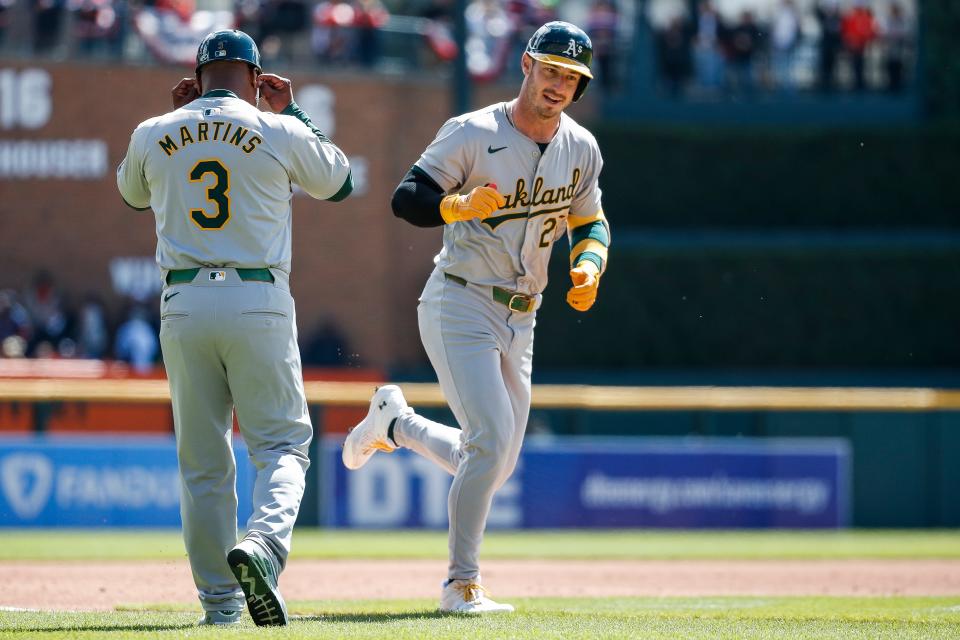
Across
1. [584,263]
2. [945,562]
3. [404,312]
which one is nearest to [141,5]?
[404,312]

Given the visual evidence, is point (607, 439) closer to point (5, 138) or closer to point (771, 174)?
point (771, 174)

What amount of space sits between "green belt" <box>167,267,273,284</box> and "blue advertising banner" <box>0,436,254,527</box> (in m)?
7.24

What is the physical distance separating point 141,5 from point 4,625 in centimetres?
1431

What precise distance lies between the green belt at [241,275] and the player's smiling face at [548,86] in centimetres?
133

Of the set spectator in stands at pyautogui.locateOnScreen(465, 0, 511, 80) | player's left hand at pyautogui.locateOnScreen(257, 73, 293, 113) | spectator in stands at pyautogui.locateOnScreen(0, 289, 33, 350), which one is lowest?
spectator in stands at pyautogui.locateOnScreen(0, 289, 33, 350)

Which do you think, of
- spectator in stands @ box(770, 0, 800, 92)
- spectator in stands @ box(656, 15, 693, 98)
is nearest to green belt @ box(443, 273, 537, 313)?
spectator in stands @ box(656, 15, 693, 98)

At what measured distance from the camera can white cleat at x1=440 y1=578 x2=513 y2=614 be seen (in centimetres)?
590

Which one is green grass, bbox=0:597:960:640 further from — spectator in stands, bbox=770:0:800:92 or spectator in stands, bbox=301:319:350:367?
spectator in stands, bbox=770:0:800:92

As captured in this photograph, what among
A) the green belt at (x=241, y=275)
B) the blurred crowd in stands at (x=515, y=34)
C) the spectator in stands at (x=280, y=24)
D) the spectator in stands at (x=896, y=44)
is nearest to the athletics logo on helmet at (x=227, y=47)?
the green belt at (x=241, y=275)

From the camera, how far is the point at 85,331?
1791cm

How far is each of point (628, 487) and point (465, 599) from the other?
25.7ft

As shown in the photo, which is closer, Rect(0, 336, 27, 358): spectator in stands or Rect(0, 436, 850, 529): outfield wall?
Rect(0, 436, 850, 529): outfield wall

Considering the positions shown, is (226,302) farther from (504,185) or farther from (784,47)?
(784,47)

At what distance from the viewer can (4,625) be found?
17.6 feet
